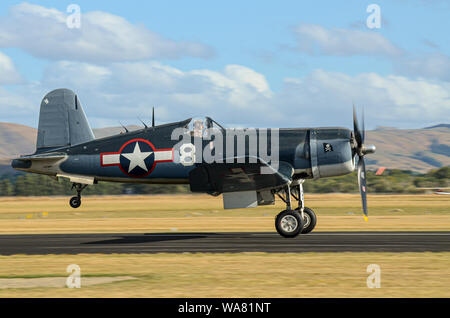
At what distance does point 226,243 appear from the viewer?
15.4 m

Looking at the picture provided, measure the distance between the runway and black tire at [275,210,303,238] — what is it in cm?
23

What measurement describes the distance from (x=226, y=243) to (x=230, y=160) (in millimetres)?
2110

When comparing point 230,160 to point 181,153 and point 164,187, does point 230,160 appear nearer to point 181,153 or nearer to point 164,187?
point 181,153

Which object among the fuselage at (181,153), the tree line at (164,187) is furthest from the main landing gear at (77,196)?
the tree line at (164,187)

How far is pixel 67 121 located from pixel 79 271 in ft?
32.1

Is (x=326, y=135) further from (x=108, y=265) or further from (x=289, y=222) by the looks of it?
(x=108, y=265)

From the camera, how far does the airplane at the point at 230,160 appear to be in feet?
52.8

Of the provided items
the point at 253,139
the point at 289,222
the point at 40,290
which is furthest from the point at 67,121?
the point at 40,290

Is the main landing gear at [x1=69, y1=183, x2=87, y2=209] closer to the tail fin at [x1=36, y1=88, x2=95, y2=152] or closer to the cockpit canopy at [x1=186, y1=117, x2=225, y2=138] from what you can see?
the tail fin at [x1=36, y1=88, x2=95, y2=152]

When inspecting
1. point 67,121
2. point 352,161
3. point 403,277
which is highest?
point 67,121

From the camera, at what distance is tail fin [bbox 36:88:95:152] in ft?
64.3

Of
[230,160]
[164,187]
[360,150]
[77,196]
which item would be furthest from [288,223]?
[164,187]

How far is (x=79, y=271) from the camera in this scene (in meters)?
11.0
